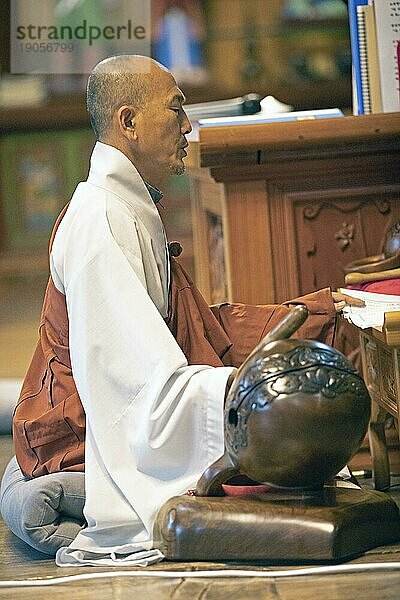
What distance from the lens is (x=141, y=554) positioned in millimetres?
2045

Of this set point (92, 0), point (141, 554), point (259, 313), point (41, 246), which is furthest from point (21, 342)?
point (141, 554)

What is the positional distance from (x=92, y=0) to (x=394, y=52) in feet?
2.32

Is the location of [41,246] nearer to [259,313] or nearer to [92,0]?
[92,0]

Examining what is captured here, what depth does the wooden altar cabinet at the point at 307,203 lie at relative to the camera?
2.75 meters

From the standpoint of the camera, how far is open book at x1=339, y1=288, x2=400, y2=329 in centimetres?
227

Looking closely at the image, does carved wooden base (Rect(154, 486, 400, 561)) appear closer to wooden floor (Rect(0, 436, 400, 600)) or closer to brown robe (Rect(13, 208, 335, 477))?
wooden floor (Rect(0, 436, 400, 600))

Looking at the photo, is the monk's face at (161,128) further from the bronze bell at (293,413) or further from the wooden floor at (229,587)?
the wooden floor at (229,587)

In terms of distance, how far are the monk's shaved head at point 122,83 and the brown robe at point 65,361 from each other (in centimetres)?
24

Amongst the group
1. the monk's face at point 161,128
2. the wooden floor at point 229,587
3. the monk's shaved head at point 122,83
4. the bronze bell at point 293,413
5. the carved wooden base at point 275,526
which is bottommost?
the wooden floor at point 229,587

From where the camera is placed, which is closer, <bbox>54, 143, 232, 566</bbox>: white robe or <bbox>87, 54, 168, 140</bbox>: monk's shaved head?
<bbox>54, 143, 232, 566</bbox>: white robe

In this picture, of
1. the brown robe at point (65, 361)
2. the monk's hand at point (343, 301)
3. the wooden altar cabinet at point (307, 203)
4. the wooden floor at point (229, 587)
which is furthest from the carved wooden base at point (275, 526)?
the wooden altar cabinet at point (307, 203)

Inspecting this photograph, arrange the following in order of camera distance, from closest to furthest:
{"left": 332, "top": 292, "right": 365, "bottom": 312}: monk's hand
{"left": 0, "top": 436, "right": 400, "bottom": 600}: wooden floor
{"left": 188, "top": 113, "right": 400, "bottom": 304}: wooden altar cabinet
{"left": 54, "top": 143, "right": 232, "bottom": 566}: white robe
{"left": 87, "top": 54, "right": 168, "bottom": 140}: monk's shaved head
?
{"left": 0, "top": 436, "right": 400, "bottom": 600}: wooden floor
{"left": 54, "top": 143, "right": 232, "bottom": 566}: white robe
{"left": 87, "top": 54, "right": 168, "bottom": 140}: monk's shaved head
{"left": 332, "top": 292, "right": 365, "bottom": 312}: monk's hand
{"left": 188, "top": 113, "right": 400, "bottom": 304}: wooden altar cabinet

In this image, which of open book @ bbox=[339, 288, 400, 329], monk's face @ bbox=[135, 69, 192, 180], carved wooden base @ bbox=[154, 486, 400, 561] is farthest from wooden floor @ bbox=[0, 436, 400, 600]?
monk's face @ bbox=[135, 69, 192, 180]

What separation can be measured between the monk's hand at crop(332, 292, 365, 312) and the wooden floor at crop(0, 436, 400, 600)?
0.53 meters
